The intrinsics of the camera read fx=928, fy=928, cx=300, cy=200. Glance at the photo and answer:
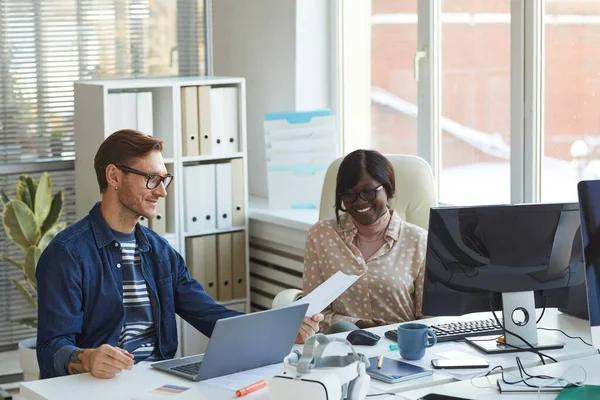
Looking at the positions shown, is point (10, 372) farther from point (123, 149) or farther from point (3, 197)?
point (123, 149)

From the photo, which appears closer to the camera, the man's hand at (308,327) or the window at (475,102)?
the man's hand at (308,327)

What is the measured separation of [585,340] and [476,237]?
1.38ft

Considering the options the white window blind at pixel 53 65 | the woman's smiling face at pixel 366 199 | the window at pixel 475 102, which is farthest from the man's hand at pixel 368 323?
the white window blind at pixel 53 65

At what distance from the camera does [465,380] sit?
2.21 metres

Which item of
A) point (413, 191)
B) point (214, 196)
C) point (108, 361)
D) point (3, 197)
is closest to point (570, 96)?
point (413, 191)

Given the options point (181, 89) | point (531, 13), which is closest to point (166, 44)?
point (181, 89)

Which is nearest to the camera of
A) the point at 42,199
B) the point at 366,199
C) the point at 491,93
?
the point at 366,199

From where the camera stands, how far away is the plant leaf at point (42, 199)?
4.12 meters

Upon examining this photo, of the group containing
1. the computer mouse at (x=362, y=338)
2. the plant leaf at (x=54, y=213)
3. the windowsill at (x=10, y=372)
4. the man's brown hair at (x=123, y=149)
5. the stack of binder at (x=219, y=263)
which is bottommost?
the windowsill at (x=10, y=372)

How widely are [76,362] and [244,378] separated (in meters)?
0.45

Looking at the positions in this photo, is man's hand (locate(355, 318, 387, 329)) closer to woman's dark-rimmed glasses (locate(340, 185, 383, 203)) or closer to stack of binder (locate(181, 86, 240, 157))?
woman's dark-rimmed glasses (locate(340, 185, 383, 203))

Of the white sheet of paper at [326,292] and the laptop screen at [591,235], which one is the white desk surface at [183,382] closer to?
the white sheet of paper at [326,292]

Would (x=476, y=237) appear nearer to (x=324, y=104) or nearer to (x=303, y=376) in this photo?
(x=303, y=376)

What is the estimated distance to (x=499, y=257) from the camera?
249 centimetres
